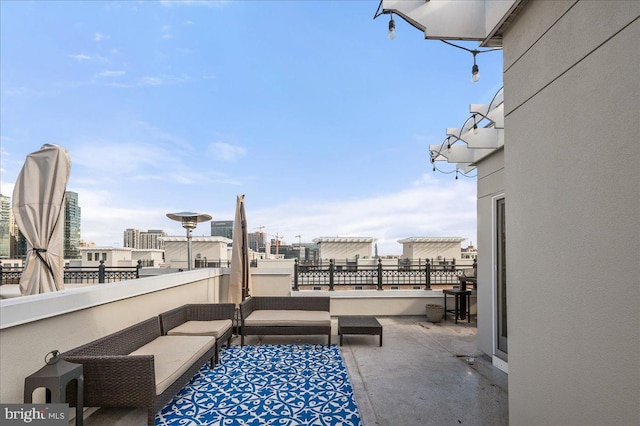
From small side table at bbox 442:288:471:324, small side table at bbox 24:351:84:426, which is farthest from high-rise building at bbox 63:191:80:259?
small side table at bbox 442:288:471:324

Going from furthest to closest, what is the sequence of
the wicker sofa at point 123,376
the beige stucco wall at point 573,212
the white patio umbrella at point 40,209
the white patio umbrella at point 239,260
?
the white patio umbrella at point 239,260 → the white patio umbrella at point 40,209 → the wicker sofa at point 123,376 → the beige stucco wall at point 573,212

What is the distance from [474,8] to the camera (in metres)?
3.01

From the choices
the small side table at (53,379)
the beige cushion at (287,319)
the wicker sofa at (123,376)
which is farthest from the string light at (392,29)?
the beige cushion at (287,319)

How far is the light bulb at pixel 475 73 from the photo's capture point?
3.57 m

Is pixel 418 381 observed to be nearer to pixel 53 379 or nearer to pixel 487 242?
pixel 487 242

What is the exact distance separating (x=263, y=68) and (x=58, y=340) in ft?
32.5

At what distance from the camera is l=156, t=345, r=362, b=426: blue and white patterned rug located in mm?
3139

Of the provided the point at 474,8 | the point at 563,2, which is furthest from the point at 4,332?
the point at 474,8

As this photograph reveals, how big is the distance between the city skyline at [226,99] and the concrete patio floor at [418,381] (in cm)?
228

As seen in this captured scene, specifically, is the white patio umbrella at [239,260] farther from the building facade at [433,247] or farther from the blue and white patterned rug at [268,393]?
the building facade at [433,247]

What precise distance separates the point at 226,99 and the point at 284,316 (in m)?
9.78

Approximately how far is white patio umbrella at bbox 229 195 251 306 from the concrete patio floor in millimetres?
917

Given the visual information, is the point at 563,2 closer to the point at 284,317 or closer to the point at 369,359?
the point at 369,359

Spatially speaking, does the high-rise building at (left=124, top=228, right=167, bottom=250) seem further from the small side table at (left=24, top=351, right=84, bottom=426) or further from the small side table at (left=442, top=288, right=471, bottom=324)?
the small side table at (left=24, top=351, right=84, bottom=426)
